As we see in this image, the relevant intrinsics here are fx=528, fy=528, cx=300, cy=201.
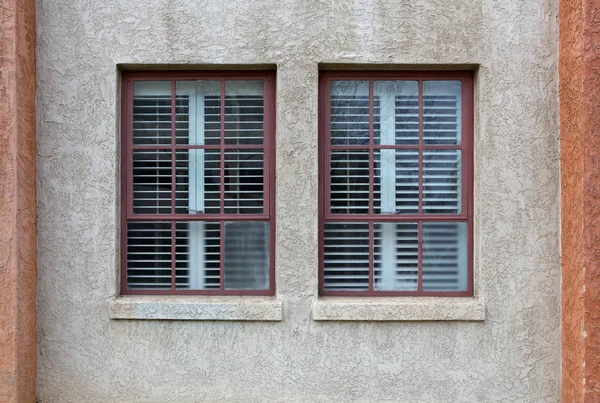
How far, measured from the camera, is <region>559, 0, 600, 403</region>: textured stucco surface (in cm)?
385

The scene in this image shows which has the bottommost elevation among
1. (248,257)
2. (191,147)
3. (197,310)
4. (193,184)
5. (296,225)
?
(197,310)

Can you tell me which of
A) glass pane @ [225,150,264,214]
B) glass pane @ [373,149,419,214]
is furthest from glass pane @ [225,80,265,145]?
glass pane @ [373,149,419,214]

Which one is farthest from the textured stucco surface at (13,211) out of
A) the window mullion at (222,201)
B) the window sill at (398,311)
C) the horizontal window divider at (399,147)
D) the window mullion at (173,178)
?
the horizontal window divider at (399,147)

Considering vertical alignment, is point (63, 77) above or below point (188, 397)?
above

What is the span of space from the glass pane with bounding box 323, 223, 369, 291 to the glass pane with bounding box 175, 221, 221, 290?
95 cm

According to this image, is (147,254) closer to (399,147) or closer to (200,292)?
(200,292)

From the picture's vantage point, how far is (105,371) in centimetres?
432

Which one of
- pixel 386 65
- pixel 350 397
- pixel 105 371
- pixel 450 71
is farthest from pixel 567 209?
pixel 105 371

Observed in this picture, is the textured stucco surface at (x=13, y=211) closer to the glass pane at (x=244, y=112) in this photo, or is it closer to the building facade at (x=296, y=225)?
the building facade at (x=296, y=225)

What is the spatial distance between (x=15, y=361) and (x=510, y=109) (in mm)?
4340

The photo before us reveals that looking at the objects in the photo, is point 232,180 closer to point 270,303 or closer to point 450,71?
point 270,303

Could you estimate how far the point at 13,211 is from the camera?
401 cm

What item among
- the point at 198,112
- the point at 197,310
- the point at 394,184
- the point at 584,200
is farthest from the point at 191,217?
the point at 584,200

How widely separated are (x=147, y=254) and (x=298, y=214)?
1.37 metres
